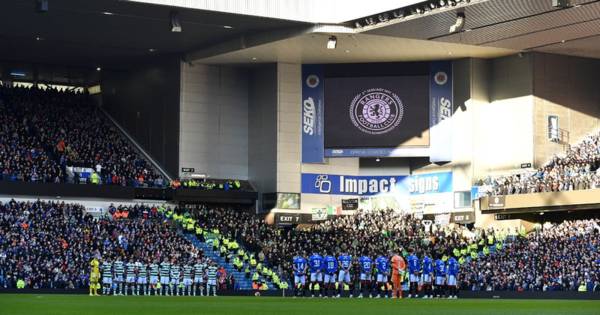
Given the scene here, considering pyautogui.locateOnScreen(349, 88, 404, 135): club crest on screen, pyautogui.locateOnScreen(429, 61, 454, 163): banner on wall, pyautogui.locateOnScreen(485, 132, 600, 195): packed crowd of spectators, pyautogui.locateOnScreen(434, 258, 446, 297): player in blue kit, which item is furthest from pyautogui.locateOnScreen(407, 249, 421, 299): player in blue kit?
pyautogui.locateOnScreen(349, 88, 404, 135): club crest on screen

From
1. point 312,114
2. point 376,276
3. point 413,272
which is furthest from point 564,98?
point 376,276

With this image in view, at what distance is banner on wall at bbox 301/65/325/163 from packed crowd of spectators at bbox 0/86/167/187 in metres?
8.06

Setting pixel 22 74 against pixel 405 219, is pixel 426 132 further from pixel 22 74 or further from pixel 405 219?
pixel 22 74

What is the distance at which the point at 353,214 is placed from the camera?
63.1 m

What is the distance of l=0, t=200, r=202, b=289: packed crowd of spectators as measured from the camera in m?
48.8

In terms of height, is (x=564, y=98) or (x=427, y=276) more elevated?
(x=564, y=98)

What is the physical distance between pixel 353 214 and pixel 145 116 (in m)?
13.8

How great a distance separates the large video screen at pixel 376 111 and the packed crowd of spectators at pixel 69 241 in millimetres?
10980

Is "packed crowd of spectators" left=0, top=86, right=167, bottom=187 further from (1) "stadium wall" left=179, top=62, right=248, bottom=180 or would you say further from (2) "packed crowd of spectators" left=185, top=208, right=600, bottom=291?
(2) "packed crowd of spectators" left=185, top=208, right=600, bottom=291

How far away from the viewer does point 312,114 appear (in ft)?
208

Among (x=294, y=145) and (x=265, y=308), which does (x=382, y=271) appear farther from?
(x=294, y=145)

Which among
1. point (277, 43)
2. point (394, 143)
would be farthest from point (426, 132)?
point (277, 43)

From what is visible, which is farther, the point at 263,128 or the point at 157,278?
the point at 263,128

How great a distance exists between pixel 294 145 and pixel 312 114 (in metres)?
2.01
